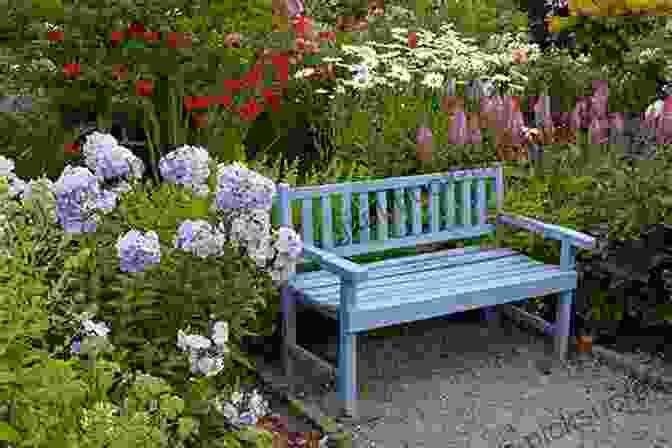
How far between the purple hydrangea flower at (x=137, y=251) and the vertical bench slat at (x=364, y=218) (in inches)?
72.6

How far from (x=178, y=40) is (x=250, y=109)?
684mm

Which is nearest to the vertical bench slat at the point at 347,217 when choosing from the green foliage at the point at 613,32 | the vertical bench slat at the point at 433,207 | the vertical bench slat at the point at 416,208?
the vertical bench slat at the point at 416,208

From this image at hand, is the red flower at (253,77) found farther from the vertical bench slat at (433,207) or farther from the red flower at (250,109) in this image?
the vertical bench slat at (433,207)

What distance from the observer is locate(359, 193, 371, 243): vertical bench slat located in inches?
189

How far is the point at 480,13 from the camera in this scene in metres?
11.6

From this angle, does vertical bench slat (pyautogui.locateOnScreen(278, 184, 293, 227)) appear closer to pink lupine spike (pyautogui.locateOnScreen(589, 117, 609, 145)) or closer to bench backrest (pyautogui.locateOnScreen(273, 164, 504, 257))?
bench backrest (pyautogui.locateOnScreen(273, 164, 504, 257))

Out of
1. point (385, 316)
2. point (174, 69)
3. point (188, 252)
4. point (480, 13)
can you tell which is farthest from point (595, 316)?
point (480, 13)

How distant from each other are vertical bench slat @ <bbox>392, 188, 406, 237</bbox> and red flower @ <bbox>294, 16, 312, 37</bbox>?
336 cm

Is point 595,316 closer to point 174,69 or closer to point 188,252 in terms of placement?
point 188,252

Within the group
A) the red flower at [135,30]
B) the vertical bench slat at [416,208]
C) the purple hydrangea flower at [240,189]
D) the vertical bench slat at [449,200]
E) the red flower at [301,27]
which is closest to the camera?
the purple hydrangea flower at [240,189]

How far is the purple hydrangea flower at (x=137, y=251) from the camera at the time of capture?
3070mm

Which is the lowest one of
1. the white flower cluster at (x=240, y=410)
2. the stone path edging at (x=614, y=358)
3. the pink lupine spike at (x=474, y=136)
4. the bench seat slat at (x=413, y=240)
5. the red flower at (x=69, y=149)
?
the stone path edging at (x=614, y=358)

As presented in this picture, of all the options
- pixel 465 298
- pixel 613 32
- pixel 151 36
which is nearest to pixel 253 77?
pixel 151 36

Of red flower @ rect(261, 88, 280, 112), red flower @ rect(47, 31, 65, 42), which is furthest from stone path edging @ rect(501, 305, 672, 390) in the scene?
red flower @ rect(47, 31, 65, 42)
